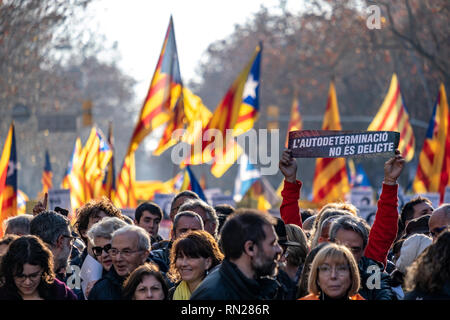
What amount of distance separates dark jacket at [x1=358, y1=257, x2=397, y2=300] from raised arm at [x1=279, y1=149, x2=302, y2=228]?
89 centimetres

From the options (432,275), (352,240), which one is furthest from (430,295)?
(352,240)

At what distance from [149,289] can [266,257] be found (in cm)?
126

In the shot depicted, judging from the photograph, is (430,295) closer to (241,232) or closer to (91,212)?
(241,232)

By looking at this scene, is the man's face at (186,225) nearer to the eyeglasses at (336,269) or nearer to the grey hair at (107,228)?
the grey hair at (107,228)

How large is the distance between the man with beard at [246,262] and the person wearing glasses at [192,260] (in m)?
1.24

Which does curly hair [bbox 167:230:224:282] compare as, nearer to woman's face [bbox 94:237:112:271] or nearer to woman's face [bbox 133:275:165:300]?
woman's face [bbox 133:275:165:300]

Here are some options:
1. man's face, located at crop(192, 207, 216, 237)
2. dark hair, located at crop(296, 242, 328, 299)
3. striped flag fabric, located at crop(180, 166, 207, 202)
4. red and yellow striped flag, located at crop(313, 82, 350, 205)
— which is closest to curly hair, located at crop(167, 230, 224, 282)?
dark hair, located at crop(296, 242, 328, 299)

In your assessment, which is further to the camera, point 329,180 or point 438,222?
point 329,180

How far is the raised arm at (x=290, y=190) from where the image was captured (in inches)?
301

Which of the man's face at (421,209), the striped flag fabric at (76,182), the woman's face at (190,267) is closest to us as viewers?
the woman's face at (190,267)

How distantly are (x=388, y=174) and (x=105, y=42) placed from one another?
51766 millimetres

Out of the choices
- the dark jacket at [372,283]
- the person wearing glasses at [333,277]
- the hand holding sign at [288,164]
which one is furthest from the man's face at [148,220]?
the person wearing glasses at [333,277]

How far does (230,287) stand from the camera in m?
5.55
